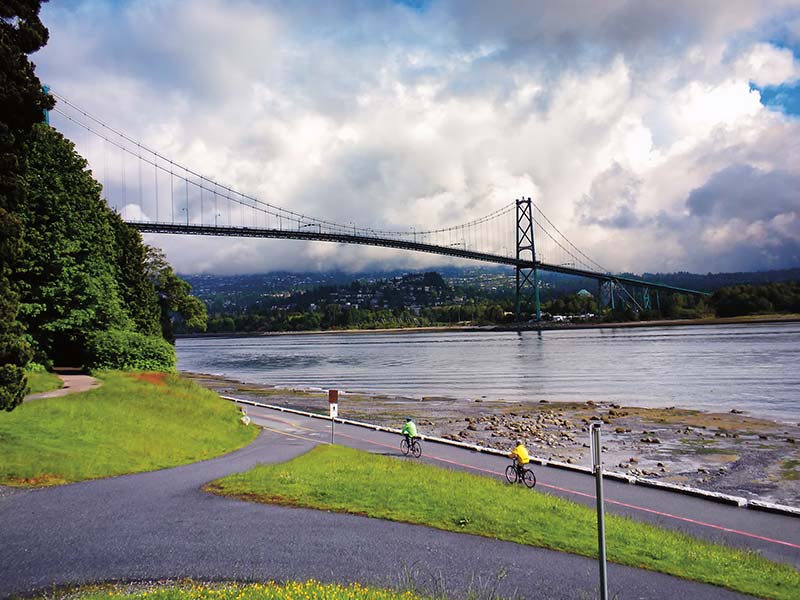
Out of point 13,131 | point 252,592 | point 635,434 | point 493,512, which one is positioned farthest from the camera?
point 635,434

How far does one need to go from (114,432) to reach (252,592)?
14973mm

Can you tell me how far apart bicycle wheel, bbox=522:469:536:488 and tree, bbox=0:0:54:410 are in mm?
14223

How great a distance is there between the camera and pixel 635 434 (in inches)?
1194

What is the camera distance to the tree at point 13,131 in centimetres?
1576

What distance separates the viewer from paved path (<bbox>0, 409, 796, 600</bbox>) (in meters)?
10.2

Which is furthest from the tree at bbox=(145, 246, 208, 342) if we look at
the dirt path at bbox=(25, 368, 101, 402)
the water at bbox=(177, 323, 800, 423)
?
the dirt path at bbox=(25, 368, 101, 402)

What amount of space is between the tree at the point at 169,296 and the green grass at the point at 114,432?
106 feet

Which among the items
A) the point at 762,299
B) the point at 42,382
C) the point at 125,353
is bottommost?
the point at 42,382

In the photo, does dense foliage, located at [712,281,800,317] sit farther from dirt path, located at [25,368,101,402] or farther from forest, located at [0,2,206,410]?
dirt path, located at [25,368,101,402]

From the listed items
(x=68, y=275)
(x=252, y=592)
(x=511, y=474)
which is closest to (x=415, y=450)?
(x=511, y=474)

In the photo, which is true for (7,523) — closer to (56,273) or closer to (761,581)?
(761,581)

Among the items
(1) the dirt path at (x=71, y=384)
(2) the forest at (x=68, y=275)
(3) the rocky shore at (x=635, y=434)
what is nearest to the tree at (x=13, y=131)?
(1) the dirt path at (x=71, y=384)

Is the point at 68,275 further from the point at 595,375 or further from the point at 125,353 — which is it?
the point at 595,375

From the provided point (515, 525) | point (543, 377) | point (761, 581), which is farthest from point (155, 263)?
point (761, 581)
